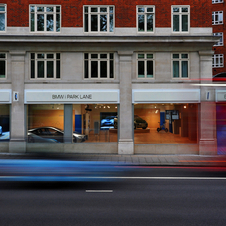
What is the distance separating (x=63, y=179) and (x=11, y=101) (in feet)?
31.8

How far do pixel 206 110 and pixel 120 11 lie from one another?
8.43m

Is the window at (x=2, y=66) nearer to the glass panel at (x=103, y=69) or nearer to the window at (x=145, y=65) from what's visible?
the glass panel at (x=103, y=69)

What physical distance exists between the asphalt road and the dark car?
23.0ft

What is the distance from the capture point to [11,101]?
15.6m

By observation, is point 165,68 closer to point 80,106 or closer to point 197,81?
point 197,81

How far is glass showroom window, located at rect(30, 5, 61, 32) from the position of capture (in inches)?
624

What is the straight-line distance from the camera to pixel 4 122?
15891 millimetres

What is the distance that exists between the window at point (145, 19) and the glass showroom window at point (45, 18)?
5186 millimetres

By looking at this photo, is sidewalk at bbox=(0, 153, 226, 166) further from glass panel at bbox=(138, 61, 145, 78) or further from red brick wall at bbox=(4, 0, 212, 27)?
red brick wall at bbox=(4, 0, 212, 27)

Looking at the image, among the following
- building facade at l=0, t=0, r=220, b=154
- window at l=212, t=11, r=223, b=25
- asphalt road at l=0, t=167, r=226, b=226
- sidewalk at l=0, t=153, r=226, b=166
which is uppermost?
window at l=212, t=11, r=223, b=25

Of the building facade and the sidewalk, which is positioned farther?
the building facade

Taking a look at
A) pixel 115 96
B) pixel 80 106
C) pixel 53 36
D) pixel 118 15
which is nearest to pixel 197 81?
pixel 115 96

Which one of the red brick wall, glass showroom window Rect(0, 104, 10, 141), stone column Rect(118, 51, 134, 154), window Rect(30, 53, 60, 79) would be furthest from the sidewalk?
the red brick wall

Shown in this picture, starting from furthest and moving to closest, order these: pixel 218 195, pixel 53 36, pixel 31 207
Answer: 1. pixel 53 36
2. pixel 218 195
3. pixel 31 207
